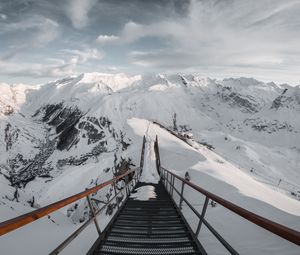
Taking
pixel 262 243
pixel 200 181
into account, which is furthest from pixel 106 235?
pixel 200 181

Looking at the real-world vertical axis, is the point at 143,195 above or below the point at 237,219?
above

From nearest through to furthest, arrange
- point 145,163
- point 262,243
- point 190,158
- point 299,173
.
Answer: point 262,243 < point 145,163 < point 190,158 < point 299,173

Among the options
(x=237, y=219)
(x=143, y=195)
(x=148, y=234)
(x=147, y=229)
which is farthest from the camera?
(x=143, y=195)

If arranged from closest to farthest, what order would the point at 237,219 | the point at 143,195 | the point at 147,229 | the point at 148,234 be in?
the point at 148,234, the point at 147,229, the point at 237,219, the point at 143,195

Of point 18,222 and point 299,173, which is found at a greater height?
point 18,222

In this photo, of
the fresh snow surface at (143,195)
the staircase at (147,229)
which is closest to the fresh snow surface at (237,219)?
the staircase at (147,229)

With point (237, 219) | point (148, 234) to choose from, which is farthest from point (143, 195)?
point (148, 234)

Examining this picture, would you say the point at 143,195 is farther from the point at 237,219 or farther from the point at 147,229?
the point at 147,229

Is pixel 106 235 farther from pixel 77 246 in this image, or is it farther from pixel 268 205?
pixel 268 205
